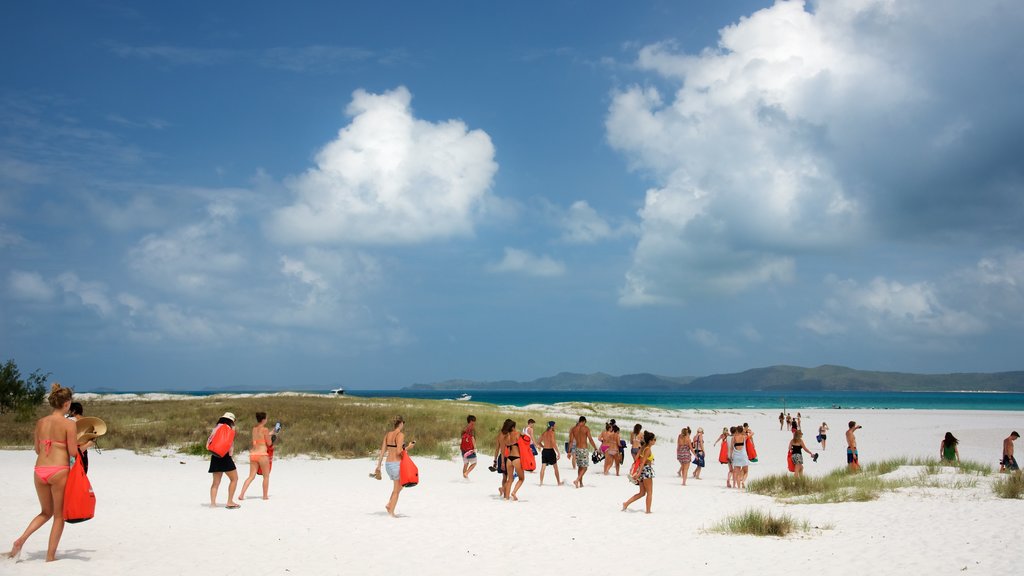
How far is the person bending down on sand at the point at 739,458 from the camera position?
1802 centimetres

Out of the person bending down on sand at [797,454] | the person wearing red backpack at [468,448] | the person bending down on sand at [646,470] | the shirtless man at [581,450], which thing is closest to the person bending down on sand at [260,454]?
the person wearing red backpack at [468,448]

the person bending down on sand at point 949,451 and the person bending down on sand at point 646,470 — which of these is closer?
the person bending down on sand at point 646,470

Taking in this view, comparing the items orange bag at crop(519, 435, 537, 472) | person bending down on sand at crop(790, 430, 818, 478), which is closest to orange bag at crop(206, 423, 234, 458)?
orange bag at crop(519, 435, 537, 472)

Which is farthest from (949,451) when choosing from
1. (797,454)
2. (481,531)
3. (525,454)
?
(481,531)

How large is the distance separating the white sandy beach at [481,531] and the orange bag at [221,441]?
111cm

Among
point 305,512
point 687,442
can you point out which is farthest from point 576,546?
point 687,442

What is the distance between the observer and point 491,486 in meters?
17.5

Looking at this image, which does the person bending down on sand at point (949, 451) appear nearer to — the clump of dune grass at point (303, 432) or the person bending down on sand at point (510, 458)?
the person bending down on sand at point (510, 458)

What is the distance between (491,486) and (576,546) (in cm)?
731

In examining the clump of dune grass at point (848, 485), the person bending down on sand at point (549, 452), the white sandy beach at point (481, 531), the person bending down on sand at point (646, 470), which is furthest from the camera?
the person bending down on sand at point (549, 452)

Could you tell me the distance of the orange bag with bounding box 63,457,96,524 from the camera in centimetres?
793

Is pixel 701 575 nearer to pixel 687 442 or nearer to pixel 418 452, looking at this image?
pixel 687 442

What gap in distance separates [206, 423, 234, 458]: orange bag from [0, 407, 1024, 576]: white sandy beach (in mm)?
1108

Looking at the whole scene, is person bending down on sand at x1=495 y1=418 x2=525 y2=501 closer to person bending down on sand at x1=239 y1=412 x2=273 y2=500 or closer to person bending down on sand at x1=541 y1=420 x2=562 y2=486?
person bending down on sand at x1=541 y1=420 x2=562 y2=486
